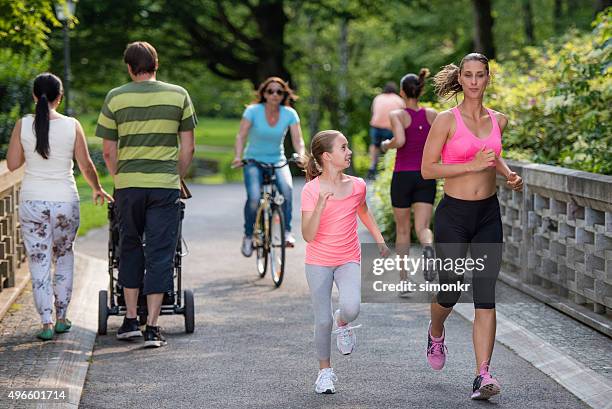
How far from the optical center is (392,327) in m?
9.20

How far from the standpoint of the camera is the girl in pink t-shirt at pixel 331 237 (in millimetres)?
6871

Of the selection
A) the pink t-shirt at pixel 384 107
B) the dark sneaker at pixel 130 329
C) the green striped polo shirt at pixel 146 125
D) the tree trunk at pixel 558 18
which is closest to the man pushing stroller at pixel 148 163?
the green striped polo shirt at pixel 146 125

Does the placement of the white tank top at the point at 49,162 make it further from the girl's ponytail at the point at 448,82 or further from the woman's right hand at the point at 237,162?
the woman's right hand at the point at 237,162

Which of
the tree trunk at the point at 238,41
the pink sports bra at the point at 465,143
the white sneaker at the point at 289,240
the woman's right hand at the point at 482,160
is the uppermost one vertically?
the tree trunk at the point at 238,41

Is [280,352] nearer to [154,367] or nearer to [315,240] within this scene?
[154,367]

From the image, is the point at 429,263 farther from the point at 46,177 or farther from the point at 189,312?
the point at 46,177

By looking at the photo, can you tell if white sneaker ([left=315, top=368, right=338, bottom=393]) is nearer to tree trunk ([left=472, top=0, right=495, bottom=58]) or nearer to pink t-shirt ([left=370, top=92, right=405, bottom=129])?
pink t-shirt ([left=370, top=92, right=405, bottom=129])

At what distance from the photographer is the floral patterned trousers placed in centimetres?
851

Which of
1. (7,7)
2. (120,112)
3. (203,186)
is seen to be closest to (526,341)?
(120,112)

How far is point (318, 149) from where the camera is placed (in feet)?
22.8

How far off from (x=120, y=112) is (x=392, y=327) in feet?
8.58

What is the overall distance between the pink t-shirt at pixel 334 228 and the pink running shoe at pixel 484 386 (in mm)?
954

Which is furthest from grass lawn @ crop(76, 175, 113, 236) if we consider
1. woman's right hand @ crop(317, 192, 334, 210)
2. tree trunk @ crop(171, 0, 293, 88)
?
tree trunk @ crop(171, 0, 293, 88)

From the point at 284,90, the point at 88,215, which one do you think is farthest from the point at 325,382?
the point at 88,215
